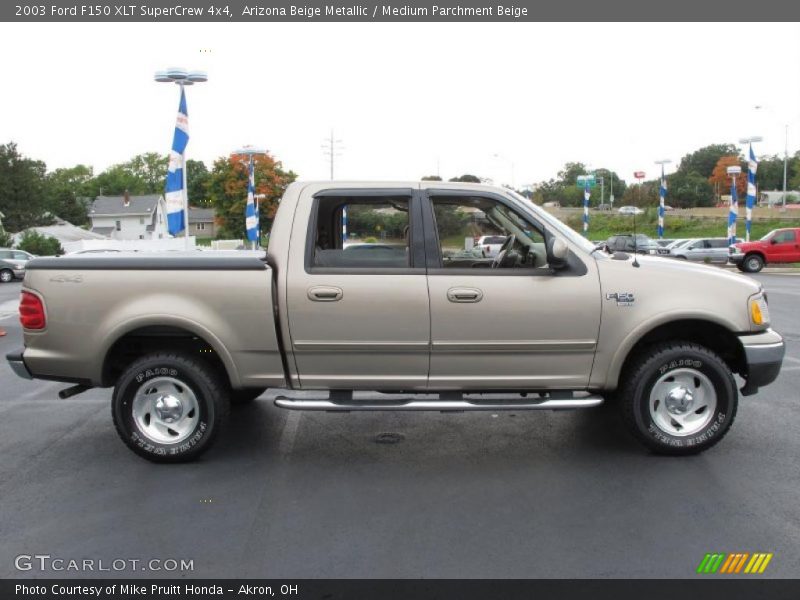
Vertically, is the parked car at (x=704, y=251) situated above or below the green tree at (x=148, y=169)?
below

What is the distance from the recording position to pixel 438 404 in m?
5.16

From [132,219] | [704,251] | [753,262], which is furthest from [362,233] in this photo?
[132,219]

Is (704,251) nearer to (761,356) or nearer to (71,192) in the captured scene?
(761,356)

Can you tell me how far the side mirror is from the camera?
5055mm

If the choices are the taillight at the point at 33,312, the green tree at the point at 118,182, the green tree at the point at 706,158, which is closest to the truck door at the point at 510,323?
the taillight at the point at 33,312

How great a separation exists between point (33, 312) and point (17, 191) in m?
72.8

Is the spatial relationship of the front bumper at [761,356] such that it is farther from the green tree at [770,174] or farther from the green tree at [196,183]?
the green tree at [770,174]

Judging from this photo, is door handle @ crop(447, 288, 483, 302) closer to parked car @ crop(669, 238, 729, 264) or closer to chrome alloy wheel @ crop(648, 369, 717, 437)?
chrome alloy wheel @ crop(648, 369, 717, 437)

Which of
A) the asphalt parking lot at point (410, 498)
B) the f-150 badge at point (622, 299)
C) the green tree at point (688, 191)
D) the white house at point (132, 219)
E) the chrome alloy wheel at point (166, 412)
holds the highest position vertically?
the green tree at point (688, 191)

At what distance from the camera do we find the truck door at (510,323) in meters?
5.16

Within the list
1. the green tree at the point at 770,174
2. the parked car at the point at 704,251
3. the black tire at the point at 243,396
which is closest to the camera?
the black tire at the point at 243,396

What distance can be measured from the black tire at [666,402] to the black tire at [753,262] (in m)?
27.5
